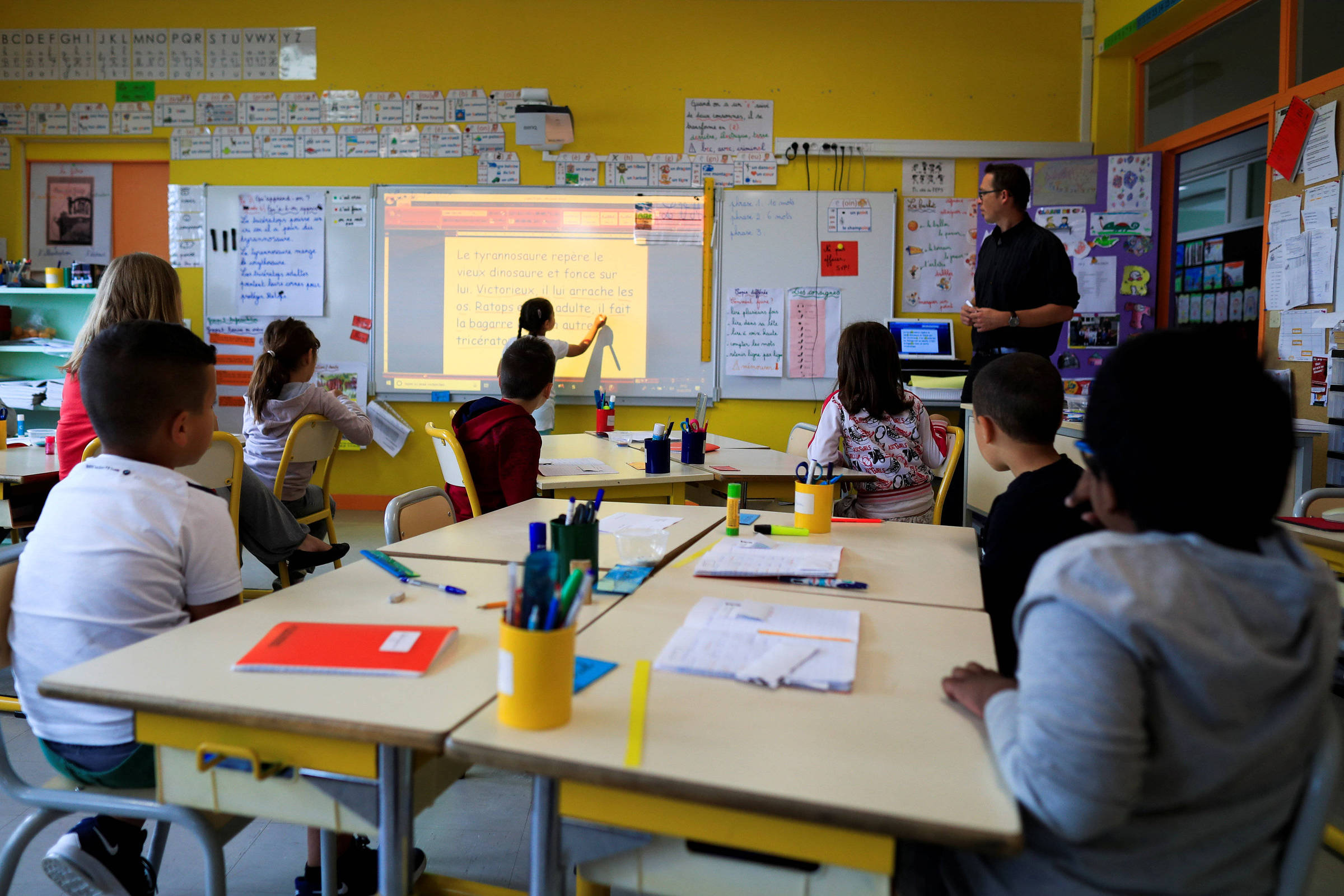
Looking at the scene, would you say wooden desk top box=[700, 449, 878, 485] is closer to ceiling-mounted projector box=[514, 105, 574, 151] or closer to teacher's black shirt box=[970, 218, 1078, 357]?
teacher's black shirt box=[970, 218, 1078, 357]

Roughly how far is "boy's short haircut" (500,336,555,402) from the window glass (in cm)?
346

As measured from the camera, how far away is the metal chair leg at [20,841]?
3.68 ft

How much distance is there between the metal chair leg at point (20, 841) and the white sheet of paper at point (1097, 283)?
486cm

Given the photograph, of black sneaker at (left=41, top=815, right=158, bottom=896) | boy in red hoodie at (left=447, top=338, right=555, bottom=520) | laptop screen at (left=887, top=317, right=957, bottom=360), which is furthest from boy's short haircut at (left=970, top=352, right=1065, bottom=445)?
laptop screen at (left=887, top=317, right=957, bottom=360)

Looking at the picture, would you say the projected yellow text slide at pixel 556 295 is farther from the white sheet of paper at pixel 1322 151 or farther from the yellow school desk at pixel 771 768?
the yellow school desk at pixel 771 768

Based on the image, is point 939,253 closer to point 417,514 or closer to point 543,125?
point 543,125

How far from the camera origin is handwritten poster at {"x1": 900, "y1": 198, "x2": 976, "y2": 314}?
16.7ft

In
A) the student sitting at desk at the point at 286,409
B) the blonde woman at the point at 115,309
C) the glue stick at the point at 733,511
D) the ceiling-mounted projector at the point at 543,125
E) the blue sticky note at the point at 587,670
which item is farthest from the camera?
the ceiling-mounted projector at the point at 543,125

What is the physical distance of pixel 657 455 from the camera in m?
2.74

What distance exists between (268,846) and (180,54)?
16.9ft

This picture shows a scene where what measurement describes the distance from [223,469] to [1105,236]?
4.43 metres

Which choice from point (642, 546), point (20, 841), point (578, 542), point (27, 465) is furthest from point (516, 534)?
point (27, 465)

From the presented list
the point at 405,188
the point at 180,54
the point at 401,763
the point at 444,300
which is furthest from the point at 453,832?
the point at 180,54

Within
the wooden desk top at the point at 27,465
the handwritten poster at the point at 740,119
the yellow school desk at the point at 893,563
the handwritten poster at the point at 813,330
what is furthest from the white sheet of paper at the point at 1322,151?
the wooden desk top at the point at 27,465
